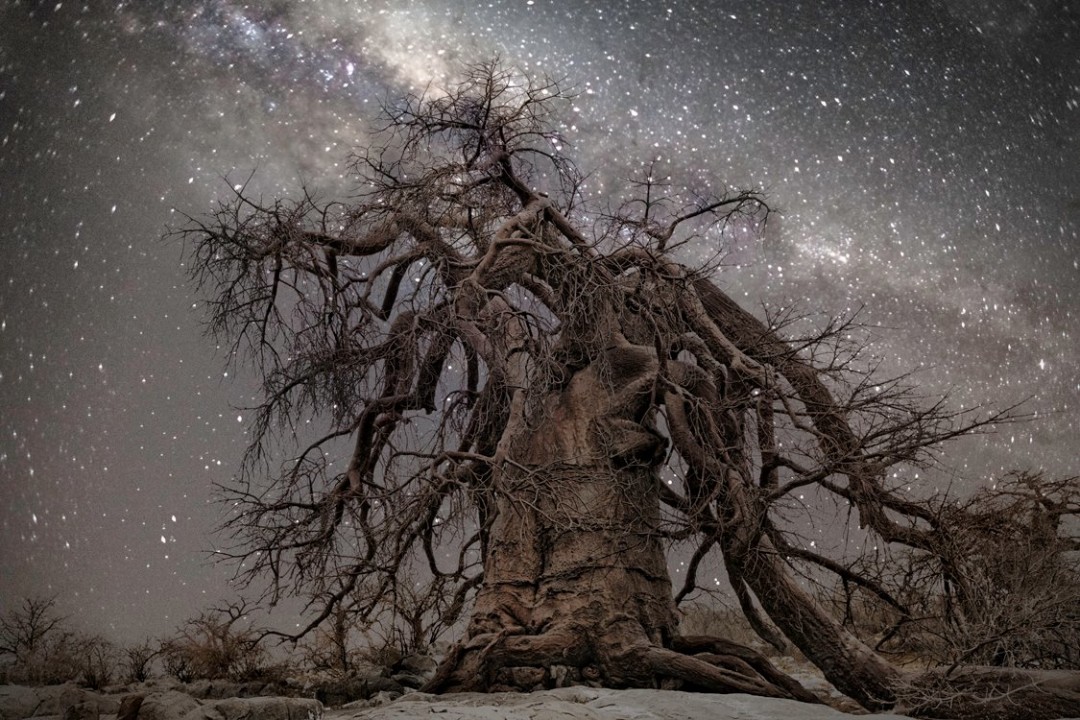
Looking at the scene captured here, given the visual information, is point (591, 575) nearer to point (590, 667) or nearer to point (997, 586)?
point (590, 667)

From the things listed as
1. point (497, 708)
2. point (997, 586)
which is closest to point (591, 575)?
point (497, 708)

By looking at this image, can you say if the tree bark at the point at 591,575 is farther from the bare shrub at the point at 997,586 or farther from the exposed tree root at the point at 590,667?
the bare shrub at the point at 997,586

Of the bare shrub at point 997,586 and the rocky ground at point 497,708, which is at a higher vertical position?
the bare shrub at point 997,586

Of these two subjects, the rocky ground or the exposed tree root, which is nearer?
the rocky ground

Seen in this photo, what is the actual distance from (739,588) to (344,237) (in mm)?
4489

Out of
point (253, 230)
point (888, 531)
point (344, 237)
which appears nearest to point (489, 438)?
point (344, 237)

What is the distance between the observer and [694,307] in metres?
8.23

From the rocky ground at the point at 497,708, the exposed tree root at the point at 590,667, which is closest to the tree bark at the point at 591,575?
the exposed tree root at the point at 590,667

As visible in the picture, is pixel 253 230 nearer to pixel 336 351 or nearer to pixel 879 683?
pixel 336 351

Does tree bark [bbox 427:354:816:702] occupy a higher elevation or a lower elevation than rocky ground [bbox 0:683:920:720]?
higher

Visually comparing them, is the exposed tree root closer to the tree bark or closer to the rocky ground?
the tree bark

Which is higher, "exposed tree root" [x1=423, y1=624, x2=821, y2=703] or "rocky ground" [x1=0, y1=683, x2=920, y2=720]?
"exposed tree root" [x1=423, y1=624, x2=821, y2=703]

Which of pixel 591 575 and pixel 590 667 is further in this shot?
pixel 591 575

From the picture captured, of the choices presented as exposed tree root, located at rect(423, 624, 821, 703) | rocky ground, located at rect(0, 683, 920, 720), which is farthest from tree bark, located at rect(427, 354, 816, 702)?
rocky ground, located at rect(0, 683, 920, 720)
